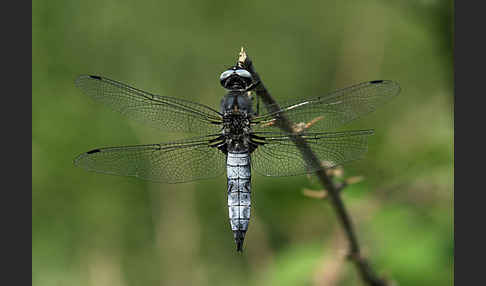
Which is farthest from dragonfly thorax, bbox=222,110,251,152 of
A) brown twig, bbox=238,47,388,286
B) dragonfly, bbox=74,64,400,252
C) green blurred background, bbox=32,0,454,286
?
green blurred background, bbox=32,0,454,286

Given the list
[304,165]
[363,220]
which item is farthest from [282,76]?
[304,165]

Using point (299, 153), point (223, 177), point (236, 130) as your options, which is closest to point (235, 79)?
point (236, 130)

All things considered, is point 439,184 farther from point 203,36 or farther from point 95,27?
point 95,27

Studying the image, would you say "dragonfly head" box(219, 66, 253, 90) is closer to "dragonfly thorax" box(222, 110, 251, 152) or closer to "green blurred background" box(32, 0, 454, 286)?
"dragonfly thorax" box(222, 110, 251, 152)

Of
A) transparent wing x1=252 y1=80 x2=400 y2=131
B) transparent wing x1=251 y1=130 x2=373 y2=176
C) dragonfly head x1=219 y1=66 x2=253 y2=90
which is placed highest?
dragonfly head x1=219 y1=66 x2=253 y2=90

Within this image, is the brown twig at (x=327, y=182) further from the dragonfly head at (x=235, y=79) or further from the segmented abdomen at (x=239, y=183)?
the segmented abdomen at (x=239, y=183)

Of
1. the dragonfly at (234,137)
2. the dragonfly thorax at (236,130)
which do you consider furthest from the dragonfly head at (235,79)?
the dragonfly thorax at (236,130)
